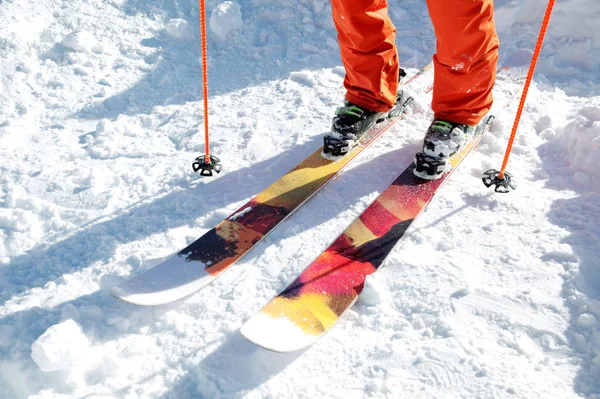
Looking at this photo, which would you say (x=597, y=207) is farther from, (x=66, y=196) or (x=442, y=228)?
(x=66, y=196)

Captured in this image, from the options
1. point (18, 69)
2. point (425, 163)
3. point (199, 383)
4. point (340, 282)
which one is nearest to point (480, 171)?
point (425, 163)

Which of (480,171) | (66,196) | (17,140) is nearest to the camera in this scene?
(66,196)

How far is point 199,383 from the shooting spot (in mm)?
1701

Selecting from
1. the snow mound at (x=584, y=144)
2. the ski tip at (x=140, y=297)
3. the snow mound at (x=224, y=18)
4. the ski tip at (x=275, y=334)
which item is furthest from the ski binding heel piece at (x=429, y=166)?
the snow mound at (x=224, y=18)

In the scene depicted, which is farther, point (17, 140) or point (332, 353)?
point (17, 140)

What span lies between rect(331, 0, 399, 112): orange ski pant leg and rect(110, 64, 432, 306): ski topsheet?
0.24 m

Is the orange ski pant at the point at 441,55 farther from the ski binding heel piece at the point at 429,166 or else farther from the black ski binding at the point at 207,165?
the black ski binding at the point at 207,165

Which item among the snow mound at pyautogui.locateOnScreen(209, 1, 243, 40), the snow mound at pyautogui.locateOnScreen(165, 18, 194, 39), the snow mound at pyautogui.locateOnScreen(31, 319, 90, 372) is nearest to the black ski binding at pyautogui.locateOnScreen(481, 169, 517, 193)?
the snow mound at pyautogui.locateOnScreen(31, 319, 90, 372)

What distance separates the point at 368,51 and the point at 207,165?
3.29 ft

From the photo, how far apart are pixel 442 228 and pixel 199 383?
1250 mm

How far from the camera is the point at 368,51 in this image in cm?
259

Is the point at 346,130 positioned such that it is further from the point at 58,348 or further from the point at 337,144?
the point at 58,348

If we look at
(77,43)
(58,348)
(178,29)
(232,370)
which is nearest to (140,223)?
(58,348)

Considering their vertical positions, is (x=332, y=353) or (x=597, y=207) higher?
(x=597, y=207)
